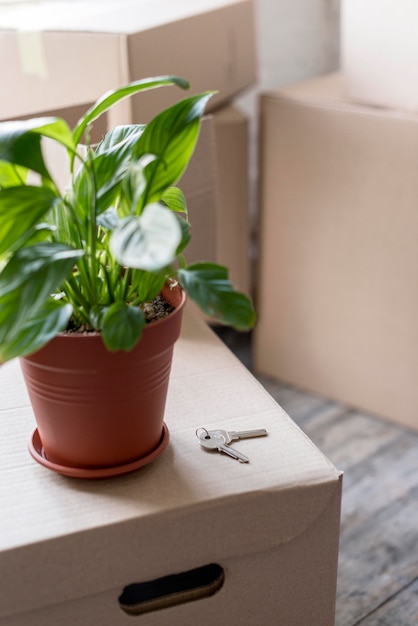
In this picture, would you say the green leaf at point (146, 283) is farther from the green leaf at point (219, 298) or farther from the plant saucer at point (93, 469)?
the plant saucer at point (93, 469)

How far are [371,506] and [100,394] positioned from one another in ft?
2.25

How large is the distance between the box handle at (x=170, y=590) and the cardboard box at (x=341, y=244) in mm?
689

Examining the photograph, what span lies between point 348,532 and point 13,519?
63 centimetres

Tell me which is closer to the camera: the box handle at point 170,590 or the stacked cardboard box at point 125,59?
the box handle at point 170,590

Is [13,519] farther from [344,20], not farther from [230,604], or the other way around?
[344,20]

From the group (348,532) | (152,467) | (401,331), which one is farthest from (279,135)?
(152,467)

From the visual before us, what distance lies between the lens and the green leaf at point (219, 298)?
691mm

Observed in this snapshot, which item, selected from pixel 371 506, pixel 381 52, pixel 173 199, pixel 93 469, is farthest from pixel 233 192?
pixel 93 469

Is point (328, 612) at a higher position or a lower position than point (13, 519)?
lower

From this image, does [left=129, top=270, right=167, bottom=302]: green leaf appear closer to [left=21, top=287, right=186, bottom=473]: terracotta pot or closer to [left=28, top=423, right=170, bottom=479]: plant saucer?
[left=21, top=287, right=186, bottom=473]: terracotta pot

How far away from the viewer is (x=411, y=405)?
4.87 feet

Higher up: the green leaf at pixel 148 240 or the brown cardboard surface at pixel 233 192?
the green leaf at pixel 148 240

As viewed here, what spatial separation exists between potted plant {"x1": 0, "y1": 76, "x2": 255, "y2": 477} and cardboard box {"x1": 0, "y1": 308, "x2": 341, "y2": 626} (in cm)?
4

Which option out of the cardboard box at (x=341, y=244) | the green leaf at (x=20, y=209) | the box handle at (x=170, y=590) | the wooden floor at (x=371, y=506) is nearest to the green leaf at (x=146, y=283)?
the green leaf at (x=20, y=209)
